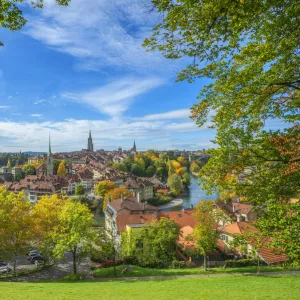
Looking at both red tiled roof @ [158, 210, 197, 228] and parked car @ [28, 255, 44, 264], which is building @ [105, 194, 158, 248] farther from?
parked car @ [28, 255, 44, 264]

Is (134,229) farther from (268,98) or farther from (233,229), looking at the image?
(268,98)

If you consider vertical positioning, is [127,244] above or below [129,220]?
below

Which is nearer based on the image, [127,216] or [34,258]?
[34,258]

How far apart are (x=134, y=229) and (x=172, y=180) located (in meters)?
41.2

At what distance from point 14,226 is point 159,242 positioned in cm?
1081

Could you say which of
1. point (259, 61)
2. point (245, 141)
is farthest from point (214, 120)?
point (259, 61)

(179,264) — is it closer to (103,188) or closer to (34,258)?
(34,258)

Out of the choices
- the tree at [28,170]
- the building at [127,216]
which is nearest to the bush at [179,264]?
the building at [127,216]

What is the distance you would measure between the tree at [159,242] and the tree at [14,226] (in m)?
9.03

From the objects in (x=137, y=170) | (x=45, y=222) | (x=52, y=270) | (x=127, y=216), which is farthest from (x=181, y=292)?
(x=137, y=170)

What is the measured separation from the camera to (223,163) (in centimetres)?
709

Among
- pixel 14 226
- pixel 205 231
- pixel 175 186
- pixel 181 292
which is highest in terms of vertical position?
pixel 14 226

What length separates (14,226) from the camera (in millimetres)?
18031

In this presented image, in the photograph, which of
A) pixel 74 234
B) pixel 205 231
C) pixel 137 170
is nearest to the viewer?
pixel 74 234
